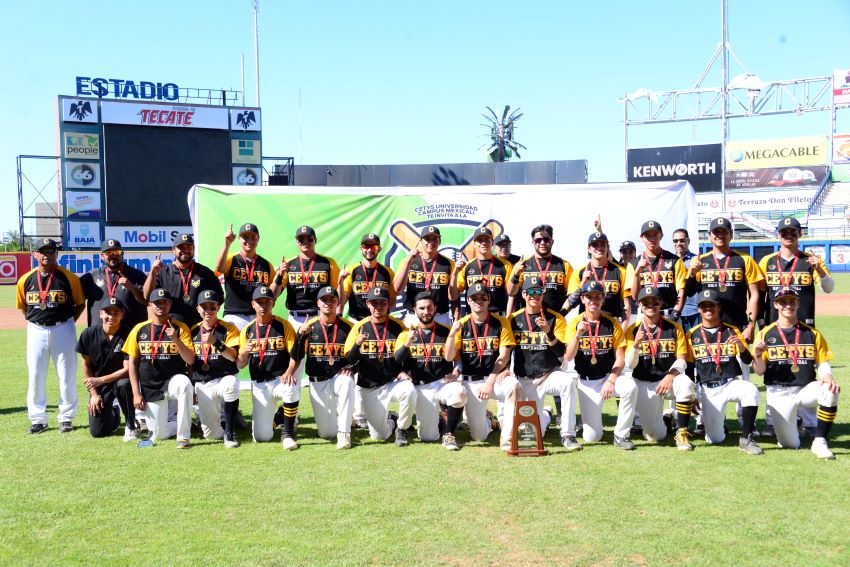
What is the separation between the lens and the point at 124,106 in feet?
90.0

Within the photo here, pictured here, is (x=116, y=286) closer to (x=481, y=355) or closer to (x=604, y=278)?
(x=481, y=355)

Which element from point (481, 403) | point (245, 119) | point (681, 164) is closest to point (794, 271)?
point (481, 403)

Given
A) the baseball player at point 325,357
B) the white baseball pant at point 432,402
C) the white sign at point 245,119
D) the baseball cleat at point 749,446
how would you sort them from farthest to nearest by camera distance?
the white sign at point 245,119, the baseball player at point 325,357, the white baseball pant at point 432,402, the baseball cleat at point 749,446

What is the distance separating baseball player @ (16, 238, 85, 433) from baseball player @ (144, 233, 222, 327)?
953mm

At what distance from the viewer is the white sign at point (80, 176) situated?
27.3 metres

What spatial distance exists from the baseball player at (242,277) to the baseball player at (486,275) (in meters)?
2.15

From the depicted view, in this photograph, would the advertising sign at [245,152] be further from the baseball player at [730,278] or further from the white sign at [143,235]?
the baseball player at [730,278]

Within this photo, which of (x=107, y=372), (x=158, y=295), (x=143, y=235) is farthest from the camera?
(x=143, y=235)

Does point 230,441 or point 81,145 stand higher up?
point 81,145

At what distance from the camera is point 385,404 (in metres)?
7.39

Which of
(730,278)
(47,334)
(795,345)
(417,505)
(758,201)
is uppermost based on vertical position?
(758,201)

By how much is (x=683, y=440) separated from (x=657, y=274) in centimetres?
181

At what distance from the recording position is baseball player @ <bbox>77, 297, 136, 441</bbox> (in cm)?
756

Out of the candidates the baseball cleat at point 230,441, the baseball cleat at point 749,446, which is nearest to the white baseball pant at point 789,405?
the baseball cleat at point 749,446
